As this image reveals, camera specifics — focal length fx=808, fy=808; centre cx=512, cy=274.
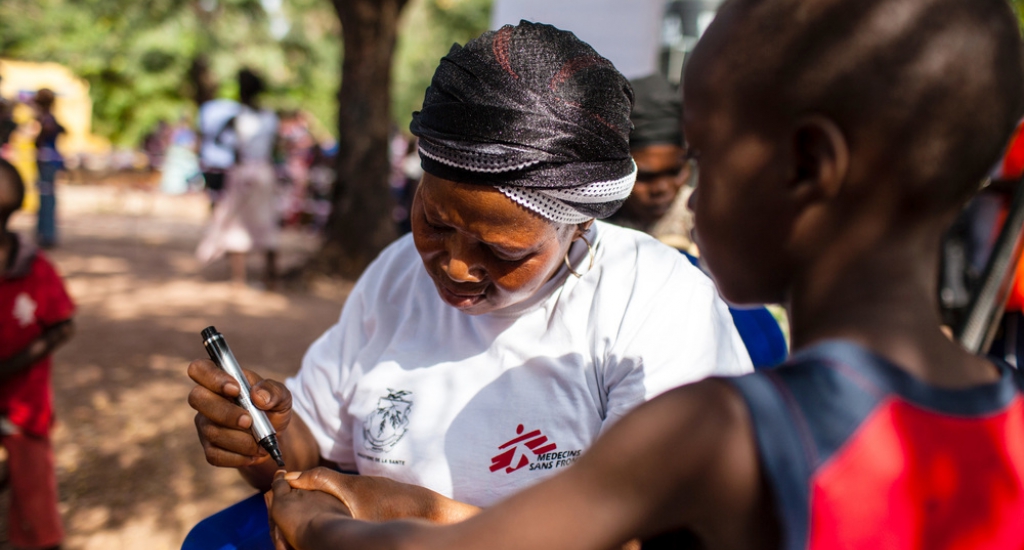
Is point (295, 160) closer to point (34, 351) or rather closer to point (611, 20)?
point (611, 20)

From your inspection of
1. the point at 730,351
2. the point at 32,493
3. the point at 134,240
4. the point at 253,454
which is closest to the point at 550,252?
the point at 730,351

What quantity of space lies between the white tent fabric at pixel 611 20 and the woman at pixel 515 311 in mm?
3778

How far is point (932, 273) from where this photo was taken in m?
0.96

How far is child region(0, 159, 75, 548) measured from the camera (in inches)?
118

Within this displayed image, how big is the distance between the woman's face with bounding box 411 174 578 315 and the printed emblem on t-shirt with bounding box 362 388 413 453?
24 cm

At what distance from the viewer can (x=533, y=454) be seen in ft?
5.24

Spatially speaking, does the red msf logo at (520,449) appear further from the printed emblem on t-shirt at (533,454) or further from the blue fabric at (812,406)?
the blue fabric at (812,406)

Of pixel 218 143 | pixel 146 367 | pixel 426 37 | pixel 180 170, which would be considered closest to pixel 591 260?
pixel 146 367

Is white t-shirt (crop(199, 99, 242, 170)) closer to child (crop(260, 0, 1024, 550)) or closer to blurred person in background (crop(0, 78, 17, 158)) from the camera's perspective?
blurred person in background (crop(0, 78, 17, 158))

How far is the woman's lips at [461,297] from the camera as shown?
166 centimetres

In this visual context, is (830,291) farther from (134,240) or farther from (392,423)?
(134,240)

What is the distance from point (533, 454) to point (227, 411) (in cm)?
61

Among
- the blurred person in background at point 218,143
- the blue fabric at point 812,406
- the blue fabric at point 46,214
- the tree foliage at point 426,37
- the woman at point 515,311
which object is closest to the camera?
the blue fabric at point 812,406

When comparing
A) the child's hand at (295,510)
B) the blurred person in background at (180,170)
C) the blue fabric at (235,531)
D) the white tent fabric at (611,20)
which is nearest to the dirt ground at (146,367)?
the blue fabric at (235,531)
